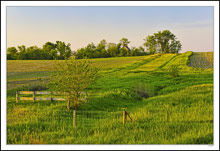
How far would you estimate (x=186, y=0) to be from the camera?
8.95m

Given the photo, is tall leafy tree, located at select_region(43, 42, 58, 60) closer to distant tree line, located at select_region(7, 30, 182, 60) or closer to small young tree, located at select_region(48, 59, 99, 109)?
distant tree line, located at select_region(7, 30, 182, 60)

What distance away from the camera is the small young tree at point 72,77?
1512 centimetres

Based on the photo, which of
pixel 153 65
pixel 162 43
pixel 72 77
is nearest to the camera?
pixel 72 77

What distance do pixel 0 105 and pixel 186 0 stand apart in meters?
8.30

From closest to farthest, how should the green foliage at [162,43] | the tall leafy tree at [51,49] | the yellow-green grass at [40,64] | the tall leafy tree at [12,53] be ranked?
the tall leafy tree at [51,49]
the yellow-green grass at [40,64]
the tall leafy tree at [12,53]
the green foliage at [162,43]

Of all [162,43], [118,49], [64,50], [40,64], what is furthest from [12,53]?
[162,43]

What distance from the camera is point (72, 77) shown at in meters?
15.1

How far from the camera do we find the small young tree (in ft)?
49.6

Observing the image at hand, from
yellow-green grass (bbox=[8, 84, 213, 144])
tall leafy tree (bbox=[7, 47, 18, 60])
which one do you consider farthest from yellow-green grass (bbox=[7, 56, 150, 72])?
yellow-green grass (bbox=[8, 84, 213, 144])

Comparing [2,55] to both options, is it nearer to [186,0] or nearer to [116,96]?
[186,0]

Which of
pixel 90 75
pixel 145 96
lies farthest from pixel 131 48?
pixel 90 75

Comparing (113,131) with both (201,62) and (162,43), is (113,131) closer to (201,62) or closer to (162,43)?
(201,62)

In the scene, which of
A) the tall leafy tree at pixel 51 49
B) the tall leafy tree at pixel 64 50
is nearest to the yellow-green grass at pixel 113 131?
the tall leafy tree at pixel 64 50

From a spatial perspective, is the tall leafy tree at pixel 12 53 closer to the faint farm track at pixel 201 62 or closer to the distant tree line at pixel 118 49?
the distant tree line at pixel 118 49
